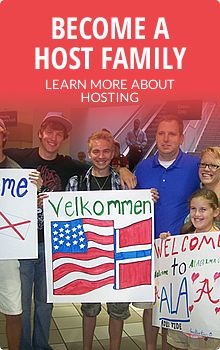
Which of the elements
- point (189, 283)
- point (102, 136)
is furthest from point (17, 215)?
point (189, 283)

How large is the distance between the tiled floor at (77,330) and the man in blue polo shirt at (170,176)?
43 cm

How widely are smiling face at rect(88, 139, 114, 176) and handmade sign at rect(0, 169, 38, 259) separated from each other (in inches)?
9.5

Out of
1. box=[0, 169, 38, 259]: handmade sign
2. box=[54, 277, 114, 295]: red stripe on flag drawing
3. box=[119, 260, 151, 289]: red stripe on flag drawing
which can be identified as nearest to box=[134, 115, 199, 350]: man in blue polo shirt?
box=[119, 260, 151, 289]: red stripe on flag drawing

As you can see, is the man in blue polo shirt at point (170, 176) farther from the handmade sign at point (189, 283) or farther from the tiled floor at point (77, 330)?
the tiled floor at point (77, 330)

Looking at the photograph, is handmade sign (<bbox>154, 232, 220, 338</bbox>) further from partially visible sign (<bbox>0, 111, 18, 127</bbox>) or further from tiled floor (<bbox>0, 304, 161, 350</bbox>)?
partially visible sign (<bbox>0, 111, 18, 127</bbox>)

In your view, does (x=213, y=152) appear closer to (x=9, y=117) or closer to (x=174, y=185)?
(x=174, y=185)

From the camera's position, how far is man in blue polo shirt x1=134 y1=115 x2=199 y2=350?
1.80 metres

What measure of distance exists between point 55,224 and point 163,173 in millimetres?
446

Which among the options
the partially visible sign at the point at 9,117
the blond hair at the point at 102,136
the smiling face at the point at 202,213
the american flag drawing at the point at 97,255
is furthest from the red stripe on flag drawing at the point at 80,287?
the partially visible sign at the point at 9,117

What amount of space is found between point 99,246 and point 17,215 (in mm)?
329

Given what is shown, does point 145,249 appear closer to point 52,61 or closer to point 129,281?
point 129,281

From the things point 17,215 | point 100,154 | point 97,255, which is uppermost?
point 100,154

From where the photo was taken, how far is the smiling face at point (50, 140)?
1828mm

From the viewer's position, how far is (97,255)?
6.10ft
